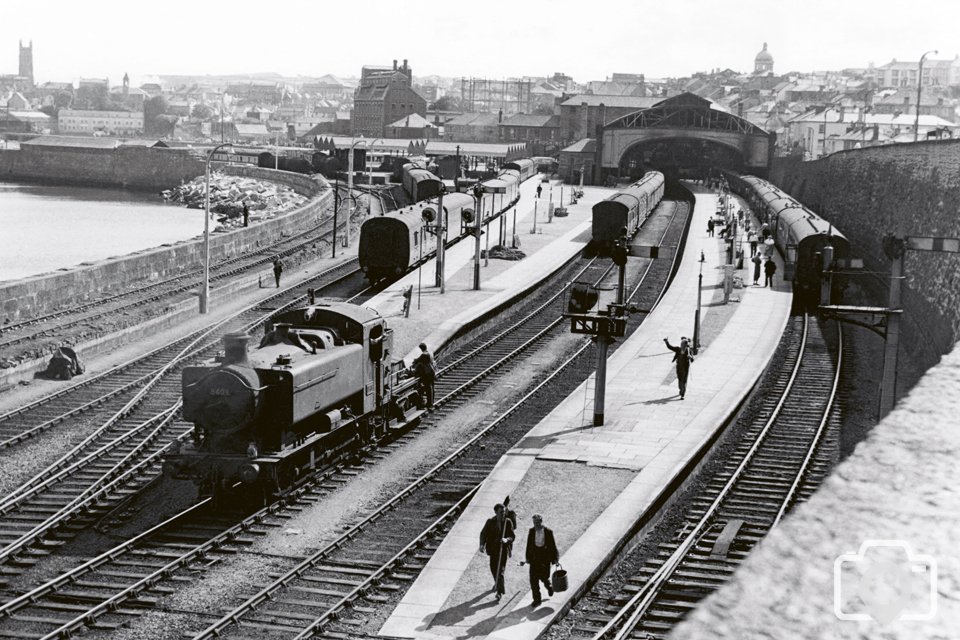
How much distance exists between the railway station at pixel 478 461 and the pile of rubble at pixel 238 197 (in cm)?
5032

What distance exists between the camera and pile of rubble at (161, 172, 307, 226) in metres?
93.6

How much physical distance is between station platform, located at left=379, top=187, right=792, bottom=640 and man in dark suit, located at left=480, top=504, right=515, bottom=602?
28 centimetres

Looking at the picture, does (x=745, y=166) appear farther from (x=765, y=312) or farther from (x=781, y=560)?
(x=781, y=560)

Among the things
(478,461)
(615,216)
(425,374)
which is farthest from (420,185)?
(478,461)

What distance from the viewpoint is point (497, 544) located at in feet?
49.9

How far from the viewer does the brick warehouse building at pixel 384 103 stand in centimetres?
17038

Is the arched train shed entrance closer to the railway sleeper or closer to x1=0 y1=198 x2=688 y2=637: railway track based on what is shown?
x1=0 y1=198 x2=688 y2=637: railway track

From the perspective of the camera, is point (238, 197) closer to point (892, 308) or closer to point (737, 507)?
point (737, 507)

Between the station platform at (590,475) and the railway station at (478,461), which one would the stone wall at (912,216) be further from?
the station platform at (590,475)

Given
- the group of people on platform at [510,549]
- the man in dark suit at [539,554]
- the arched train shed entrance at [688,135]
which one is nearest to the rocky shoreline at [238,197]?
the arched train shed entrance at [688,135]

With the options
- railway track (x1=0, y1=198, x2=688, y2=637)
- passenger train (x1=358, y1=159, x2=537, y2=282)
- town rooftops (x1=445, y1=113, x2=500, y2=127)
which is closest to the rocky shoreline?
passenger train (x1=358, y1=159, x2=537, y2=282)

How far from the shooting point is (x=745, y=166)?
97.8m

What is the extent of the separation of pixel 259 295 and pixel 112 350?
11688 mm

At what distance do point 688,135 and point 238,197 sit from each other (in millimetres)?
38624
